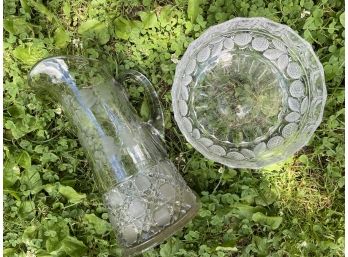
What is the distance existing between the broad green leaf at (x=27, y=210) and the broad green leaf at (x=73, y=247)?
103mm

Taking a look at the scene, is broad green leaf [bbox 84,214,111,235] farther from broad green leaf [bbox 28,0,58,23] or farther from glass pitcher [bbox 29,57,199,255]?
broad green leaf [bbox 28,0,58,23]

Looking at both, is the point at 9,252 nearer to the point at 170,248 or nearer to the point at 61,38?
the point at 170,248

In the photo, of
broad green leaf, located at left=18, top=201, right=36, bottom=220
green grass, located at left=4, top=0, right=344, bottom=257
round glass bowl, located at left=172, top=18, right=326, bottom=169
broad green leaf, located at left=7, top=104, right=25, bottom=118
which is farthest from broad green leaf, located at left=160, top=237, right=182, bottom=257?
broad green leaf, located at left=7, top=104, right=25, bottom=118

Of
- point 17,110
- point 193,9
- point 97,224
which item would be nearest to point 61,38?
point 17,110

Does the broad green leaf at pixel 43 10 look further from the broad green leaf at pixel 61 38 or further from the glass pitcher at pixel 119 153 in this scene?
the glass pitcher at pixel 119 153

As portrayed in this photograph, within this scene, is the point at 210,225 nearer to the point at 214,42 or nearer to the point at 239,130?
the point at 239,130

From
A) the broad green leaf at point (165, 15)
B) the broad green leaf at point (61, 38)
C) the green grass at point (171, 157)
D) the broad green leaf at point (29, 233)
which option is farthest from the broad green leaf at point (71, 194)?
the broad green leaf at point (165, 15)

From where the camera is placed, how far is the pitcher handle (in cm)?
135

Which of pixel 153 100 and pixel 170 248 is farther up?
pixel 153 100

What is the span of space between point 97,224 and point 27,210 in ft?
0.57

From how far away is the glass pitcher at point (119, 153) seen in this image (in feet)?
4.11

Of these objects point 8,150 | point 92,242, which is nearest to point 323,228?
point 92,242

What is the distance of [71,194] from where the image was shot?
4.69 feet

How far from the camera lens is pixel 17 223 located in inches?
57.1
